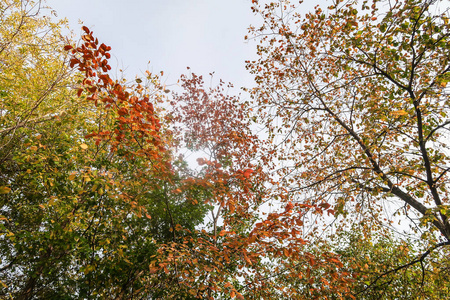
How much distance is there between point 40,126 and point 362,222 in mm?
8930

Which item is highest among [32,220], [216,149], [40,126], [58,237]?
[216,149]

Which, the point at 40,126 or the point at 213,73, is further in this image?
the point at 213,73

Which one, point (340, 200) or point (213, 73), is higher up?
point (213, 73)

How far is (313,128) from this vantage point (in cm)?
720

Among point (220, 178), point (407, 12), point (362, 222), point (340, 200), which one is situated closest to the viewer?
point (220, 178)

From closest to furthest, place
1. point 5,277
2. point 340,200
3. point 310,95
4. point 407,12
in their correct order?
1. point 407,12
2. point 340,200
3. point 310,95
4. point 5,277

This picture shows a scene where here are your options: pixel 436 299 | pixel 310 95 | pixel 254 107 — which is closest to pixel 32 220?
pixel 254 107

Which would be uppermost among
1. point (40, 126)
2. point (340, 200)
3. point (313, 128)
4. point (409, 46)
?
point (313, 128)

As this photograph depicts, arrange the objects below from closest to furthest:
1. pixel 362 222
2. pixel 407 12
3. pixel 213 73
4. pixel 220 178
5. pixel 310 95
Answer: pixel 220 178 → pixel 407 12 → pixel 362 222 → pixel 310 95 → pixel 213 73

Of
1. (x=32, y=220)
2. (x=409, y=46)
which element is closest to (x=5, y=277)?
(x=32, y=220)

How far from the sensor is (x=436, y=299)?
5.89m

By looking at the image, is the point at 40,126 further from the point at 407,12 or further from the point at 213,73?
the point at 407,12

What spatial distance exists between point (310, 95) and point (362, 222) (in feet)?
11.6

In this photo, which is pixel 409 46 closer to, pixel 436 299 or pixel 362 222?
pixel 362 222
